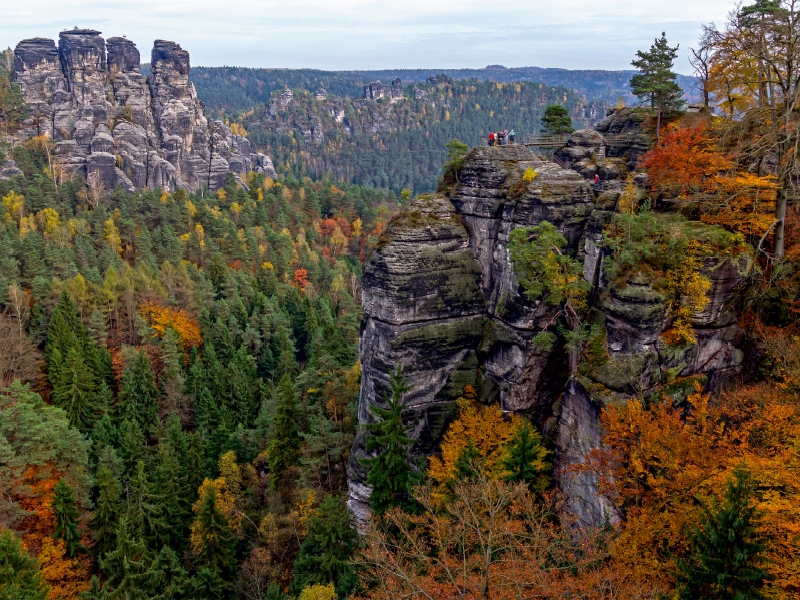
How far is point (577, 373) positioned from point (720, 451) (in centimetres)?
739

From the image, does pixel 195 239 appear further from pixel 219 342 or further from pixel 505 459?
pixel 505 459

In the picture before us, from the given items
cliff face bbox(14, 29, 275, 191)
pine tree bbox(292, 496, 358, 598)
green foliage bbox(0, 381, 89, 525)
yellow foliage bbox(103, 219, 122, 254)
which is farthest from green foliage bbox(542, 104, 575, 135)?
cliff face bbox(14, 29, 275, 191)

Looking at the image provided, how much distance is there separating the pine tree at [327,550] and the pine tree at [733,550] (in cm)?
1673

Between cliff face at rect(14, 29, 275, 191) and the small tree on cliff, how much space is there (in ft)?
285

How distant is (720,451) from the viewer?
19406 millimetres

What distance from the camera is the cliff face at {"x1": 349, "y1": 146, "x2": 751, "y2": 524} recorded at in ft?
92.9

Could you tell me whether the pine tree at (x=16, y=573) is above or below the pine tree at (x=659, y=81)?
below

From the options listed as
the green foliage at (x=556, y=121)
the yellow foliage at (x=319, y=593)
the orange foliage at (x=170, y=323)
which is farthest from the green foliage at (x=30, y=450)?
the green foliage at (x=556, y=121)

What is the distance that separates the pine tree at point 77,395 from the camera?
1775 inches

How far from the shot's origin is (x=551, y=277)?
27906 mm

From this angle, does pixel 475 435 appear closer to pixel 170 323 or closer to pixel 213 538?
pixel 213 538

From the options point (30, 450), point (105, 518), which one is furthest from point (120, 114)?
point (105, 518)

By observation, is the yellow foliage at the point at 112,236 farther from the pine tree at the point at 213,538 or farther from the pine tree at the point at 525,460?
the pine tree at the point at 525,460

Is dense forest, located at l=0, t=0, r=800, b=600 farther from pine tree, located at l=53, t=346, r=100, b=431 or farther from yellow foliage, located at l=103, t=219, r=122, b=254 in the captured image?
yellow foliage, located at l=103, t=219, r=122, b=254
